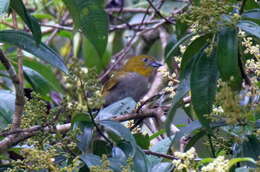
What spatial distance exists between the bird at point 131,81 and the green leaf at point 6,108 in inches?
67.0

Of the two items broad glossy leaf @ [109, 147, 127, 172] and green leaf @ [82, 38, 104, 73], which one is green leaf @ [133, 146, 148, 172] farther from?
green leaf @ [82, 38, 104, 73]

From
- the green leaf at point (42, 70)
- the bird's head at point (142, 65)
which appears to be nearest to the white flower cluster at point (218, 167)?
the green leaf at point (42, 70)

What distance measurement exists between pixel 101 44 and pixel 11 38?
0.35 m

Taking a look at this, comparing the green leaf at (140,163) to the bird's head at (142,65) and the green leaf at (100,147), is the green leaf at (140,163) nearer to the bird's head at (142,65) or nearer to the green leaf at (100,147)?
the green leaf at (100,147)

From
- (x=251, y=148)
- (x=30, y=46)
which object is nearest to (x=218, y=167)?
(x=251, y=148)

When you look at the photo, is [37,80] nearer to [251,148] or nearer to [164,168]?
[164,168]

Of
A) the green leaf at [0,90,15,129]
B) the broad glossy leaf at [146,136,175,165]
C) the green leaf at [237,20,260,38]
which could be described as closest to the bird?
the green leaf at [0,90,15,129]

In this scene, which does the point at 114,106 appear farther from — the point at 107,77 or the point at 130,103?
the point at 107,77

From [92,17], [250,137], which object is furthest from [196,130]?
[92,17]

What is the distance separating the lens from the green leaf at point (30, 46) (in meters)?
2.21

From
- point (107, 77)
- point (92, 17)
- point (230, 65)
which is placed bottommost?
point (107, 77)

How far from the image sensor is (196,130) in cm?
210

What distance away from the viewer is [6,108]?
115 inches

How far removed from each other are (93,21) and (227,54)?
0.64m
